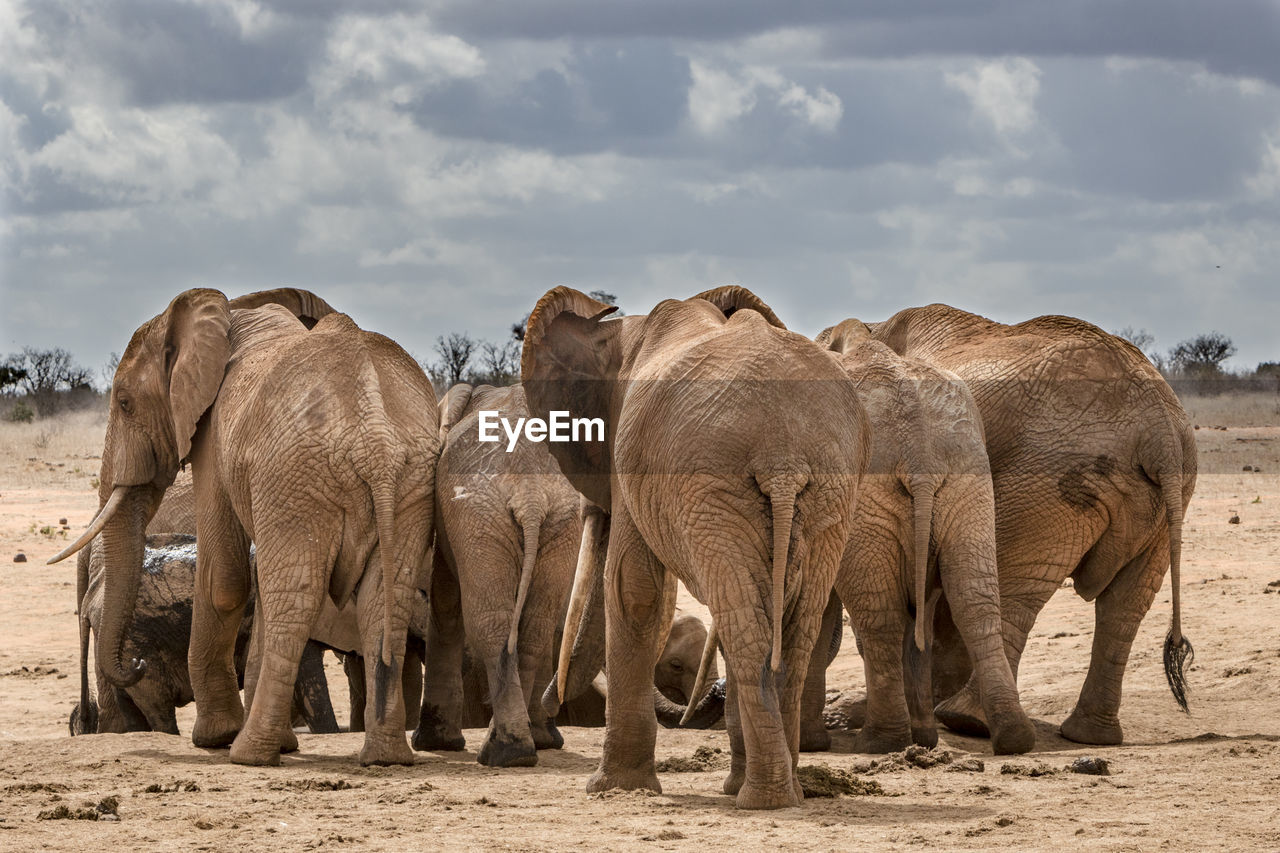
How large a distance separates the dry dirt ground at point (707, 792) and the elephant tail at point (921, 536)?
A: 0.57 meters

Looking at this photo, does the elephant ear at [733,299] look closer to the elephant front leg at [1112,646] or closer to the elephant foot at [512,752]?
the elephant foot at [512,752]

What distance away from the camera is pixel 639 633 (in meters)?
6.21

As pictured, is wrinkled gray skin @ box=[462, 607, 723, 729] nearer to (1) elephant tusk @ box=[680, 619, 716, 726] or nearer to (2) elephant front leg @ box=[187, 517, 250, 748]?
(1) elephant tusk @ box=[680, 619, 716, 726]

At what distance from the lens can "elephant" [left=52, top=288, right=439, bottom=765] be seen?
723cm

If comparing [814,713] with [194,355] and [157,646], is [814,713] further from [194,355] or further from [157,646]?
[157,646]

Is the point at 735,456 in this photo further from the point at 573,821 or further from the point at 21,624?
the point at 21,624

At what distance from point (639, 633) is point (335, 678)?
6.55m

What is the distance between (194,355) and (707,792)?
3.33m

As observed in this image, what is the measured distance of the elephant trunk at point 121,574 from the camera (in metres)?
8.36

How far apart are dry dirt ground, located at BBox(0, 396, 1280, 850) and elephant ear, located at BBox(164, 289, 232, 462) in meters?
1.49

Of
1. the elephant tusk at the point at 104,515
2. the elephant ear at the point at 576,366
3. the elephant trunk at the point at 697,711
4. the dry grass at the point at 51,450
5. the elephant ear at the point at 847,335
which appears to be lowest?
the elephant trunk at the point at 697,711

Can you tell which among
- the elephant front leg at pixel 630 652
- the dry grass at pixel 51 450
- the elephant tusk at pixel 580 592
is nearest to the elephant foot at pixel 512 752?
the elephant tusk at pixel 580 592

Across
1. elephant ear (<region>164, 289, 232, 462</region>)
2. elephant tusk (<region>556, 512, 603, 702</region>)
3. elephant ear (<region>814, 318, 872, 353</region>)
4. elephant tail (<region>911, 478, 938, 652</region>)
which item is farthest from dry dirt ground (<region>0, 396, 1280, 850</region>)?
elephant ear (<region>814, 318, 872, 353</region>)

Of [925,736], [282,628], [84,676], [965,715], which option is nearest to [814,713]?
[925,736]
